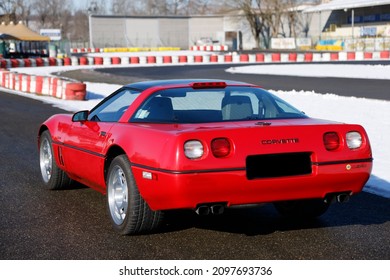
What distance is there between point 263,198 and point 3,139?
25.9 feet

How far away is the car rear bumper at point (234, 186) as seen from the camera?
486 centimetres

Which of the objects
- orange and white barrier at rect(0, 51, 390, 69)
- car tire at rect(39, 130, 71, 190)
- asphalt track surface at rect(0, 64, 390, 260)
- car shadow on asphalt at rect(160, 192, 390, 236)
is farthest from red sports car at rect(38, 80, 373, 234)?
orange and white barrier at rect(0, 51, 390, 69)

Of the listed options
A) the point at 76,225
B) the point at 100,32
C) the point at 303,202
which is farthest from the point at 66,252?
the point at 100,32

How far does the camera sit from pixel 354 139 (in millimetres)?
5406

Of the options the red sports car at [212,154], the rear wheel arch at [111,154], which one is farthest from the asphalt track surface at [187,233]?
the rear wheel arch at [111,154]

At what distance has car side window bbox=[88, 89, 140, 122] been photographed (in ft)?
20.5

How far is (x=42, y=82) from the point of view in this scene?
24.7 meters

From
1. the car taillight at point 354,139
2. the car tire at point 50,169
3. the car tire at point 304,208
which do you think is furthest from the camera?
the car tire at point 50,169

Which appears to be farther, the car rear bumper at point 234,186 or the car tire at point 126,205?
the car tire at point 126,205

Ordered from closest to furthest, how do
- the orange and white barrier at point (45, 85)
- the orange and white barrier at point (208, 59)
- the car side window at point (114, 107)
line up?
the car side window at point (114, 107), the orange and white barrier at point (45, 85), the orange and white barrier at point (208, 59)

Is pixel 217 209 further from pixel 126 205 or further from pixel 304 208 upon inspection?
pixel 304 208

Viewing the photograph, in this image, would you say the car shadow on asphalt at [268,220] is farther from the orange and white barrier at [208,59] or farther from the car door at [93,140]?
the orange and white barrier at [208,59]

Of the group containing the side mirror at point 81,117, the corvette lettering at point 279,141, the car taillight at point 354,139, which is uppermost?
the side mirror at point 81,117

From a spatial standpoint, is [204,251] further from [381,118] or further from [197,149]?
[381,118]
